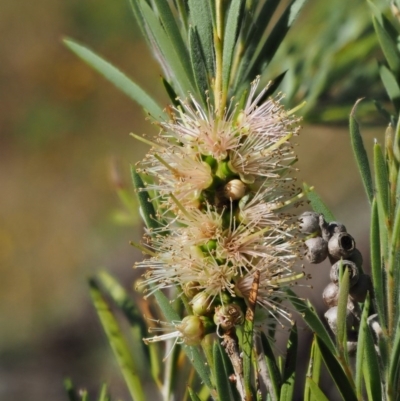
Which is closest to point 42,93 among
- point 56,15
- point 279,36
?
point 56,15

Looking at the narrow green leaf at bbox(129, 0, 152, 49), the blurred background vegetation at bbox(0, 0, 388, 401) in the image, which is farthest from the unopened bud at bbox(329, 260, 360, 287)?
the blurred background vegetation at bbox(0, 0, 388, 401)

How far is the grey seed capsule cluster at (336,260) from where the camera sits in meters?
0.35

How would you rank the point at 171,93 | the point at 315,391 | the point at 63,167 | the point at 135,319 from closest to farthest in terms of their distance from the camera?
the point at 315,391
the point at 171,93
the point at 135,319
the point at 63,167

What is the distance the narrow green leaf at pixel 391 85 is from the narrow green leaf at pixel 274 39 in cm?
→ 7

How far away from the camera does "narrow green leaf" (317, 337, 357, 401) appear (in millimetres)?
335

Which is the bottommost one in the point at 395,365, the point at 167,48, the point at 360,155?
the point at 395,365

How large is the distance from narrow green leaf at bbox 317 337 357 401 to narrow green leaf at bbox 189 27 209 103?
17 centimetres

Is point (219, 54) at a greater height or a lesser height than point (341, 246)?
greater

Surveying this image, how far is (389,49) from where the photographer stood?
1.44ft

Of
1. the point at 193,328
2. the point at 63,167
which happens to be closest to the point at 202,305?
the point at 193,328

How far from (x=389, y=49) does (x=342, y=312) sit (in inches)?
7.9

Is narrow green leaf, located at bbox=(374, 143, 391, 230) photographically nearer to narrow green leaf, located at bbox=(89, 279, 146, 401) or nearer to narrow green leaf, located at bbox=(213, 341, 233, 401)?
narrow green leaf, located at bbox=(213, 341, 233, 401)

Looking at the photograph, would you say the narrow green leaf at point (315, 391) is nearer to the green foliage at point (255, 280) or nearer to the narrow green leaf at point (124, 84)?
the green foliage at point (255, 280)

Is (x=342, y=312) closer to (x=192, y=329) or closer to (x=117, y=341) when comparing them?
(x=192, y=329)
